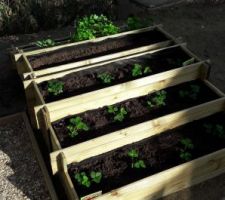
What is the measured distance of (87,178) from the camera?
3418mm

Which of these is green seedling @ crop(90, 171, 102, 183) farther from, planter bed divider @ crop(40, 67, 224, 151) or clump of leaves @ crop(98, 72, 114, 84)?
clump of leaves @ crop(98, 72, 114, 84)

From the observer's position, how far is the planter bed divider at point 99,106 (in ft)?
12.0

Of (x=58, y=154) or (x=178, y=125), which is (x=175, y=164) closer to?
(x=178, y=125)

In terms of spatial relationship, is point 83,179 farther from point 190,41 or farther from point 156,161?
point 190,41

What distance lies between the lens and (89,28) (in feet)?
16.7

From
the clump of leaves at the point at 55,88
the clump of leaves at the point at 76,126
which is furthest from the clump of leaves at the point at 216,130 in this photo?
the clump of leaves at the point at 55,88

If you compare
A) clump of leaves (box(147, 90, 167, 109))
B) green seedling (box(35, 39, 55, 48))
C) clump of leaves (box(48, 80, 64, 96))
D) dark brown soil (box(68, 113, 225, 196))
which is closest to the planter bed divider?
clump of leaves (box(147, 90, 167, 109))

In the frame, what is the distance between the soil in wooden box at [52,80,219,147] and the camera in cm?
388

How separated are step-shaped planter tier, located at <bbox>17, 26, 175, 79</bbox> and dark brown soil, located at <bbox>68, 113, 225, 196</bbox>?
53.3 inches

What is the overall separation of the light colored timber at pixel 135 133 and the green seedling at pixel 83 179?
194 millimetres

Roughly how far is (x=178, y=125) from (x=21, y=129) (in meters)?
2.07

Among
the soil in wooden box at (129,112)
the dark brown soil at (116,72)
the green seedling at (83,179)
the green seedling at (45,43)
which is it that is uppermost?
the green seedling at (45,43)

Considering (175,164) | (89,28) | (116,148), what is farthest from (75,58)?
(175,164)

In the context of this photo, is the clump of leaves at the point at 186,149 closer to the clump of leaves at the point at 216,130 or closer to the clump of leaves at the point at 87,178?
the clump of leaves at the point at 216,130
